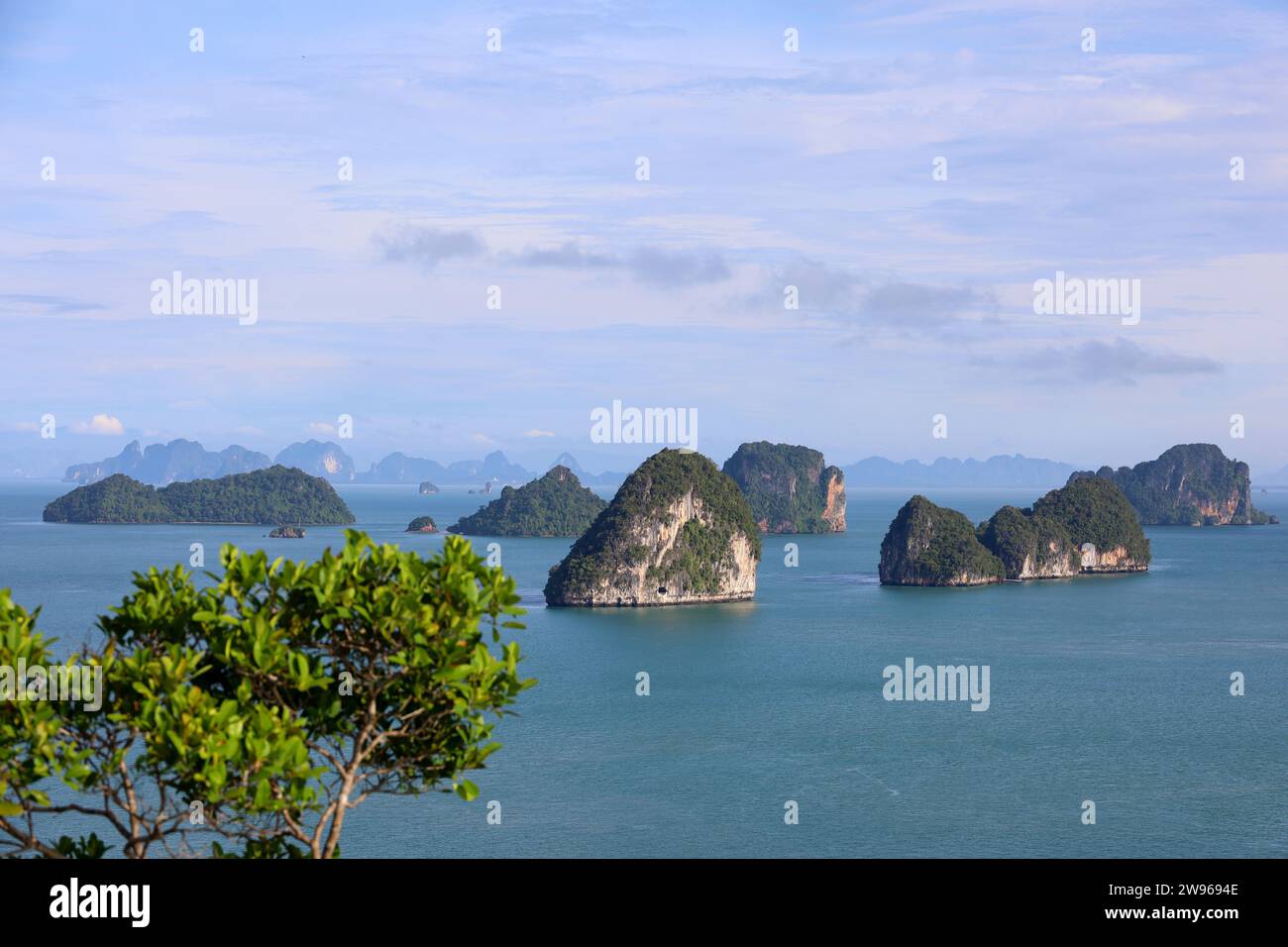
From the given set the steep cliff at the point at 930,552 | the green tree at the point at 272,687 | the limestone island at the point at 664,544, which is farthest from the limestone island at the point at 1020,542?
the green tree at the point at 272,687

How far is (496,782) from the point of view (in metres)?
45.8

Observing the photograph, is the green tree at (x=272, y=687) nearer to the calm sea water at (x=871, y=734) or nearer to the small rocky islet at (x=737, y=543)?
the calm sea water at (x=871, y=734)

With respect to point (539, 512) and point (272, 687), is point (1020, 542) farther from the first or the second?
point (272, 687)

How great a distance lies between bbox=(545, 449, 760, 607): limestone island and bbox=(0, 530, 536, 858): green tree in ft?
268

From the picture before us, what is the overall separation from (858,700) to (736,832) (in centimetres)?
2398

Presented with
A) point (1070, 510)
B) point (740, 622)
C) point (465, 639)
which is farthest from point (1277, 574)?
point (465, 639)

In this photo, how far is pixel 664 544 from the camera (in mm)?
98250

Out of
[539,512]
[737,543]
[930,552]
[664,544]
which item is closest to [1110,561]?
[930,552]

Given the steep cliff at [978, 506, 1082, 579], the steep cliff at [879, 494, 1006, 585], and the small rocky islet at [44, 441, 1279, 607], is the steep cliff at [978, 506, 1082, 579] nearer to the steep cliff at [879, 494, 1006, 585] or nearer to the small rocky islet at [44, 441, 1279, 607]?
the small rocky islet at [44, 441, 1279, 607]

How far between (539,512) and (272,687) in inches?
6604

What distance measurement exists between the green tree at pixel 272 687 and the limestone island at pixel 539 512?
16299 cm

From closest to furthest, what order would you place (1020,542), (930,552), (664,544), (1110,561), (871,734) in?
(871,734) → (664,544) → (930,552) → (1020,542) → (1110,561)

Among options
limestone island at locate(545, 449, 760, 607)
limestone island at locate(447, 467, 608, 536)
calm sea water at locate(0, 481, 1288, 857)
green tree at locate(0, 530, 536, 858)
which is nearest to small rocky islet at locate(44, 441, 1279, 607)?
limestone island at locate(545, 449, 760, 607)

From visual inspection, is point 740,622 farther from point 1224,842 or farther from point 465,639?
point 465,639
